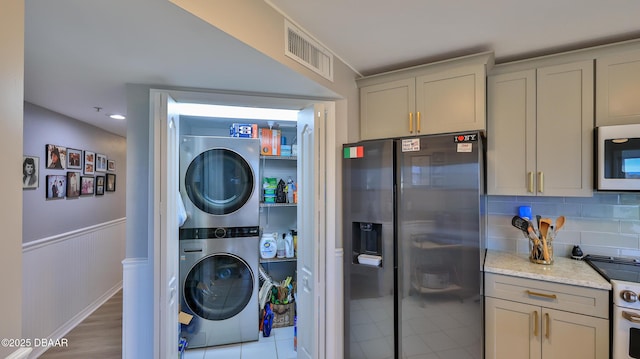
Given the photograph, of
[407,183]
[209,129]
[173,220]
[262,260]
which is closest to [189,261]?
[262,260]

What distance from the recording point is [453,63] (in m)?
1.79

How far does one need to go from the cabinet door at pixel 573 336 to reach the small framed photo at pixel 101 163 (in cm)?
454

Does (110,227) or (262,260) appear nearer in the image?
(262,260)

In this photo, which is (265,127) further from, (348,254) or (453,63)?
(453,63)

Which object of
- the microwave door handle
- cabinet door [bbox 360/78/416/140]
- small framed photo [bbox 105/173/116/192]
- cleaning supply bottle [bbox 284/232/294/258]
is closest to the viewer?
the microwave door handle

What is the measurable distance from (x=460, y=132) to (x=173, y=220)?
6.28 feet

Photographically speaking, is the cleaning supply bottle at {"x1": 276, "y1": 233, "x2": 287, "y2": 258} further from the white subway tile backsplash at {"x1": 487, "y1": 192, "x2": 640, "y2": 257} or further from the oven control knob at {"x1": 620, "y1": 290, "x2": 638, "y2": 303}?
the oven control knob at {"x1": 620, "y1": 290, "x2": 638, "y2": 303}

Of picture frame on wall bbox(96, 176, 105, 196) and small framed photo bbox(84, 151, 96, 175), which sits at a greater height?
small framed photo bbox(84, 151, 96, 175)

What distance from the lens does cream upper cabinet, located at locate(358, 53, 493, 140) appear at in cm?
174

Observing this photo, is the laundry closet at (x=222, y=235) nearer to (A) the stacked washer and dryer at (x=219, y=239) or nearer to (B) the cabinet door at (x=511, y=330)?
(A) the stacked washer and dryer at (x=219, y=239)

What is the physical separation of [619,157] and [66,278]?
4617 millimetres

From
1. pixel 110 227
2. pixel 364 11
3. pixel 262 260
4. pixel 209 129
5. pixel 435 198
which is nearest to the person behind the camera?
pixel 364 11

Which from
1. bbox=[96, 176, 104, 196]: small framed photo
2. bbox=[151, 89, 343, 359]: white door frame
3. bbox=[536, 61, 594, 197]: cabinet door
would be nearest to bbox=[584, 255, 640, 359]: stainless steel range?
bbox=[536, 61, 594, 197]: cabinet door

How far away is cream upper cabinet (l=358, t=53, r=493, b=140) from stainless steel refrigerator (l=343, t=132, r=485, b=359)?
0.18 metres
